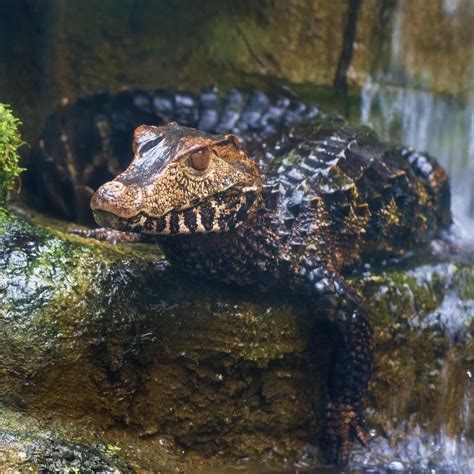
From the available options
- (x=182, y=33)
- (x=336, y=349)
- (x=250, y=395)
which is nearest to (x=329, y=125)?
(x=182, y=33)

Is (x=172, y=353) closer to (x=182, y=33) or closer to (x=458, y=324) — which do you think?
(x=458, y=324)

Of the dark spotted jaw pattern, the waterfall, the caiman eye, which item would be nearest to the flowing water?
the waterfall

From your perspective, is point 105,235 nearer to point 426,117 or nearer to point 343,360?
point 343,360

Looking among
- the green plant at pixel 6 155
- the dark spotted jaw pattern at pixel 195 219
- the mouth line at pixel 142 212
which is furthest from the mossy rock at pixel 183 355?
the mouth line at pixel 142 212

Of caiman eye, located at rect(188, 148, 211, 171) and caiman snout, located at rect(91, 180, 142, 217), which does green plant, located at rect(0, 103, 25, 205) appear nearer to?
caiman snout, located at rect(91, 180, 142, 217)

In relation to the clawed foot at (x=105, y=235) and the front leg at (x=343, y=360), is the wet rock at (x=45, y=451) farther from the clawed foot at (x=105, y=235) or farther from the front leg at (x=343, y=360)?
the clawed foot at (x=105, y=235)
